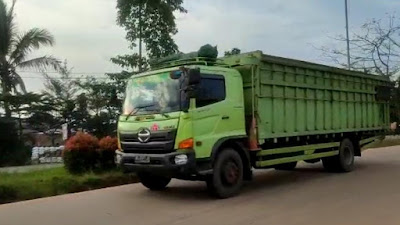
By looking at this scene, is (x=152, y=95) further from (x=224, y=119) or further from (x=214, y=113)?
(x=224, y=119)

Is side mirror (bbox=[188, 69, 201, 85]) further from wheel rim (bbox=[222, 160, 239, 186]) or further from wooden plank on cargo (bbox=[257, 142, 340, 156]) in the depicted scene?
→ wooden plank on cargo (bbox=[257, 142, 340, 156])

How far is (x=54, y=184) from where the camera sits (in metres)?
10.6

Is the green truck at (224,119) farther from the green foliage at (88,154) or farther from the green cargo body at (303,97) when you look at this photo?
the green foliage at (88,154)

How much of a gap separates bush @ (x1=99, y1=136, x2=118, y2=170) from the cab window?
4.22 m

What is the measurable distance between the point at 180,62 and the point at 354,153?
6.41 metres

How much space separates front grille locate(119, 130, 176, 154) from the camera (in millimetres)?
8414

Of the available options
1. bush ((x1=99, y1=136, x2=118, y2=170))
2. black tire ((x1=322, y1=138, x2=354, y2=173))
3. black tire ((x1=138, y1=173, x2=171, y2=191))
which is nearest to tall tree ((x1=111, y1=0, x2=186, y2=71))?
bush ((x1=99, y1=136, x2=118, y2=170))

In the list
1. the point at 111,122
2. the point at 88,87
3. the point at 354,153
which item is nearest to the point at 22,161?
the point at 111,122

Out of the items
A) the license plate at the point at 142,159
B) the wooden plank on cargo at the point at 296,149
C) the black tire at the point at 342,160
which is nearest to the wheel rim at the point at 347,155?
the black tire at the point at 342,160

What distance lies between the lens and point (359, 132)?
13750 mm

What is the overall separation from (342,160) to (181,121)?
5962mm

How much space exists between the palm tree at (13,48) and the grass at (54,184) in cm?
1611

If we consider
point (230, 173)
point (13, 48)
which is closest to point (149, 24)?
point (13, 48)

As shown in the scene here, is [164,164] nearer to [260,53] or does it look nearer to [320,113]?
[260,53]
